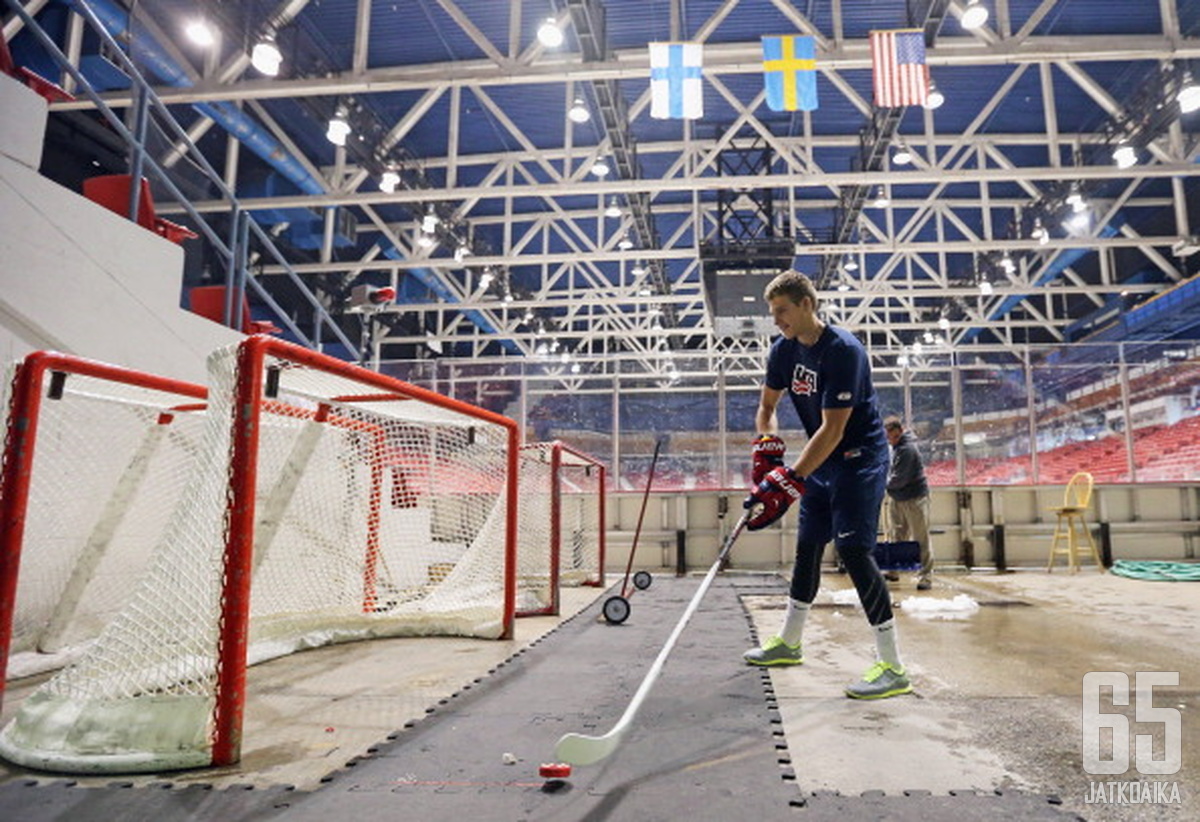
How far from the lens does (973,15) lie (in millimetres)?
7055

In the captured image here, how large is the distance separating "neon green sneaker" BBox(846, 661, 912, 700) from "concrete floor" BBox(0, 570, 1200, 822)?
0.18ft

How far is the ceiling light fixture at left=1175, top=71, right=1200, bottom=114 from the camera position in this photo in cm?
822

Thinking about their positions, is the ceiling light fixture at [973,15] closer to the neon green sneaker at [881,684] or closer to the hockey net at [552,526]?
the hockey net at [552,526]

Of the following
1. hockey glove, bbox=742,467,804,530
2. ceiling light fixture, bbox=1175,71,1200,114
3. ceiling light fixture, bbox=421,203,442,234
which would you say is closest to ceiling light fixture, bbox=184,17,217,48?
ceiling light fixture, bbox=421,203,442,234

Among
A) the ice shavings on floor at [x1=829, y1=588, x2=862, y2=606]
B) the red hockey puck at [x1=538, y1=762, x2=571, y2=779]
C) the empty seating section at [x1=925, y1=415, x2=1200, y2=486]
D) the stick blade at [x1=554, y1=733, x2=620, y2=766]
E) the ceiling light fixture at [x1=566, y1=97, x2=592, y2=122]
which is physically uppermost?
the ceiling light fixture at [x1=566, y1=97, x2=592, y2=122]

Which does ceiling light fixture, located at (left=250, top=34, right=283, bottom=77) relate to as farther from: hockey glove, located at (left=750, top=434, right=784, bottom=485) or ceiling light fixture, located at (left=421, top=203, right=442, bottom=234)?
hockey glove, located at (left=750, top=434, right=784, bottom=485)

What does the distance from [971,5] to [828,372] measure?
6.23 metres

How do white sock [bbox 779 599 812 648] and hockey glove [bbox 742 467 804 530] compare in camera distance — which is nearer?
hockey glove [bbox 742 467 804 530]

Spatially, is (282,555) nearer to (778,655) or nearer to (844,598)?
(778,655)

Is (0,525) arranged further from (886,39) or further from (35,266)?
(886,39)

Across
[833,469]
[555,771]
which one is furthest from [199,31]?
[555,771]

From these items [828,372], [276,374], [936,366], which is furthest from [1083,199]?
[276,374]

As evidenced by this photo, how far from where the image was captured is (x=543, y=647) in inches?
163

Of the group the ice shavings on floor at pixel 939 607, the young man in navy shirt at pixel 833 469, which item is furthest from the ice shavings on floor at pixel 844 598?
→ the young man in navy shirt at pixel 833 469
